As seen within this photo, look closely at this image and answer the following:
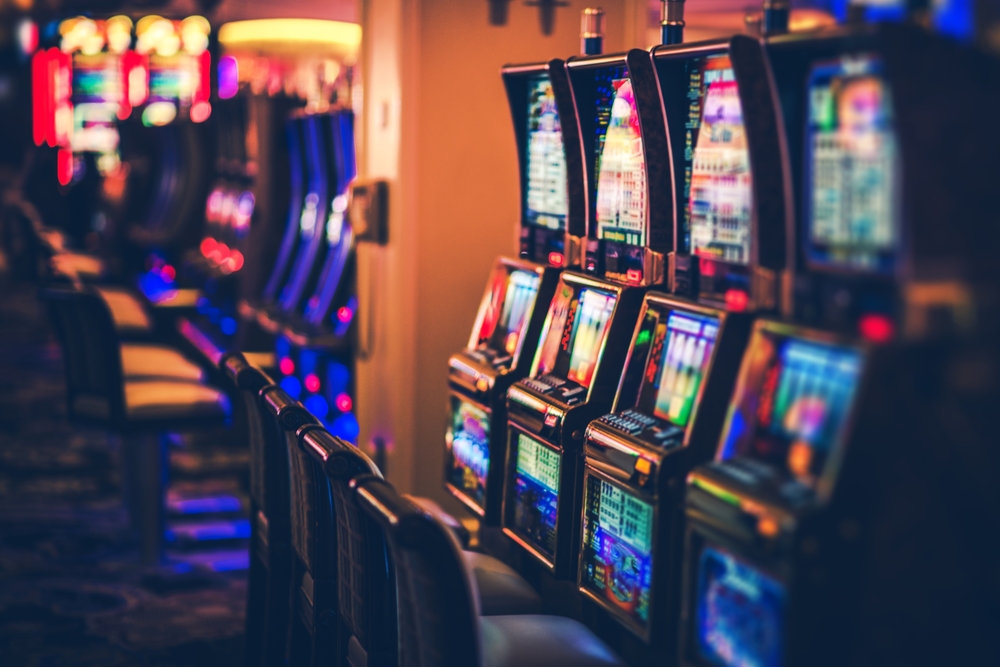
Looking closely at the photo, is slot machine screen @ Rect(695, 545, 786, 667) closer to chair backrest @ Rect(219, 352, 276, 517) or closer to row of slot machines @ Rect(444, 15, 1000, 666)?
row of slot machines @ Rect(444, 15, 1000, 666)

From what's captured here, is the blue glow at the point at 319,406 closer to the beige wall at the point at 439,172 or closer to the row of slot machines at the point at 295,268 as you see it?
the row of slot machines at the point at 295,268

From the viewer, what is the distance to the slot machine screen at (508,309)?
309 cm

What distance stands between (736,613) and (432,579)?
0.49m

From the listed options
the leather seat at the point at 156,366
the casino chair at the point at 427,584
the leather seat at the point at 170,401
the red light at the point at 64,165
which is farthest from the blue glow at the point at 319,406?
the red light at the point at 64,165

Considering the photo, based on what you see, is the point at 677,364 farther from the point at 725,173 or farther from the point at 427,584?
the point at 427,584

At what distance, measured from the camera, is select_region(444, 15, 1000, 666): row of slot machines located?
1.57 meters

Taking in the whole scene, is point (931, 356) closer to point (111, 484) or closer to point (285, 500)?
point (285, 500)

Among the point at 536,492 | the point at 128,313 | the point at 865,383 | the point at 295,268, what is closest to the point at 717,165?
the point at 865,383

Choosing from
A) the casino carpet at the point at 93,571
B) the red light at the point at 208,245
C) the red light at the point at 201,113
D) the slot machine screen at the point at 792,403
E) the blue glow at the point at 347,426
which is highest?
the red light at the point at 201,113

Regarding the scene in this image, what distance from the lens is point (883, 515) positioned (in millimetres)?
1598

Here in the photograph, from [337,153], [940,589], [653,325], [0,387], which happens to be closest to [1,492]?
[337,153]

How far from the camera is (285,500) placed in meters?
2.85

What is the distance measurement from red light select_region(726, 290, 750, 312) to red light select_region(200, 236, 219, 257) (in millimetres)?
5712

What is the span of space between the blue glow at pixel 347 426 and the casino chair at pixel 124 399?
1.79ft
